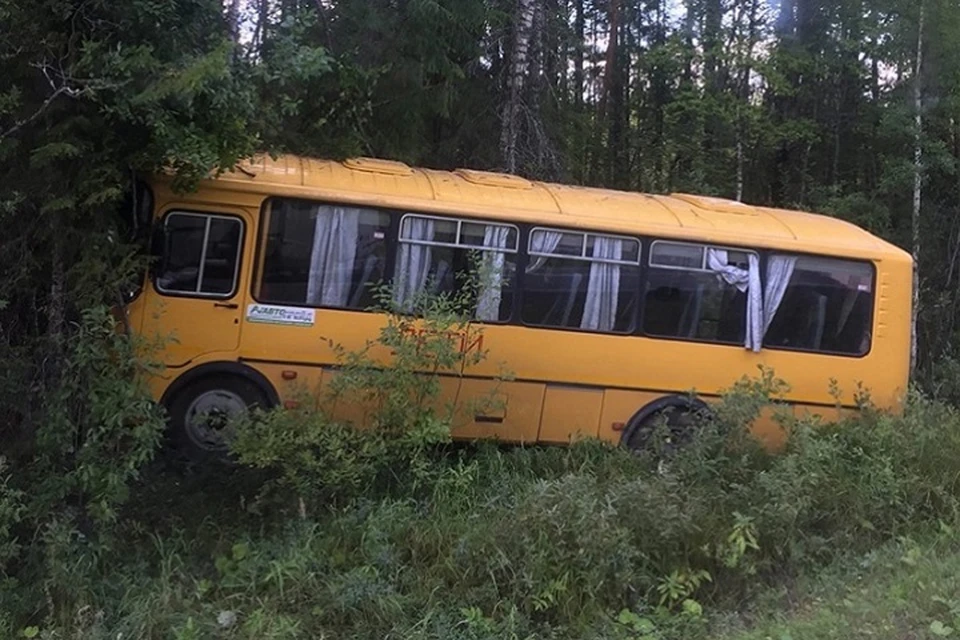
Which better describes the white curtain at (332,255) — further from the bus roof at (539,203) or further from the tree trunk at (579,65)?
the tree trunk at (579,65)

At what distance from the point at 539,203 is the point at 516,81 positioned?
4176mm

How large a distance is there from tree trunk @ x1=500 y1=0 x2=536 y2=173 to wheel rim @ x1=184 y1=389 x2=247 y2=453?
5682mm

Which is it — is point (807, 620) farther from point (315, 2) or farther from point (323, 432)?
point (315, 2)

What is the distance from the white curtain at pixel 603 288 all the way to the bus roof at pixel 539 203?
0.18 meters

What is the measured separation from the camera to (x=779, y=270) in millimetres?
8711

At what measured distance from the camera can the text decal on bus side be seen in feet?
24.9

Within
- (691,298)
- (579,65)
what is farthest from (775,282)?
(579,65)

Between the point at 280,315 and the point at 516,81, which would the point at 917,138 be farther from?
the point at 280,315

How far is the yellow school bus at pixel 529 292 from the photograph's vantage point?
7.54 m

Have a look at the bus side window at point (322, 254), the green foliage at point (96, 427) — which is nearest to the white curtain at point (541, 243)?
the bus side window at point (322, 254)

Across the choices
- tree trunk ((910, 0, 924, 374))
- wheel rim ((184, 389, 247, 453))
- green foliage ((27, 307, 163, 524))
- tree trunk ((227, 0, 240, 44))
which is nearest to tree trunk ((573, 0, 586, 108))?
tree trunk ((910, 0, 924, 374))

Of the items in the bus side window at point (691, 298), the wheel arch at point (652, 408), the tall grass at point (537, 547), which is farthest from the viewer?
the bus side window at point (691, 298)

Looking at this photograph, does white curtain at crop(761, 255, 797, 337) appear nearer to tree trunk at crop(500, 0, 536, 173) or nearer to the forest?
the forest

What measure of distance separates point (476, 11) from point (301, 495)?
7146 millimetres
